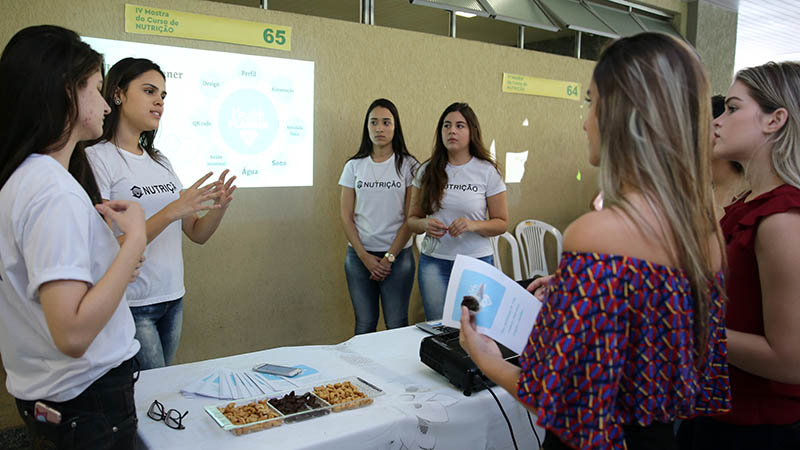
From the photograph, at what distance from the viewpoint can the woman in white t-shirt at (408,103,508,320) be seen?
2850 millimetres

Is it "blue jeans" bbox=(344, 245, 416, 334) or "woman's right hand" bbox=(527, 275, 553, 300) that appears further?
"blue jeans" bbox=(344, 245, 416, 334)

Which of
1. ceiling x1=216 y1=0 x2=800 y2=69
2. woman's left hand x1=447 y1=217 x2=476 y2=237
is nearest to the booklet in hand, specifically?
woman's left hand x1=447 y1=217 x2=476 y2=237

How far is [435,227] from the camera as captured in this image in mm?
2744

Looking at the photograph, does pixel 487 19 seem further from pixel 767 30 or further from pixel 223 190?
pixel 767 30

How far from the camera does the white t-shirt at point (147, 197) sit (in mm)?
1816

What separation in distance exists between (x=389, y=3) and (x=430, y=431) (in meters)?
3.64

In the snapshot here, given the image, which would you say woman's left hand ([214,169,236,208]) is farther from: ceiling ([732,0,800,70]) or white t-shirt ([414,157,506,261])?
ceiling ([732,0,800,70])

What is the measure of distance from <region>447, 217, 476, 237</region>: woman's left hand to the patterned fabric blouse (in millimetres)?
1844

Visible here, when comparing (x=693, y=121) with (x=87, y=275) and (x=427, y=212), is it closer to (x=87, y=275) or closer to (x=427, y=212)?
(x=87, y=275)

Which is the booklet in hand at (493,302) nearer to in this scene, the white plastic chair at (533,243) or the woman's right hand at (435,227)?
the woman's right hand at (435,227)

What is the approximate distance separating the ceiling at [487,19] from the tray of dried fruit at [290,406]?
99.6 inches

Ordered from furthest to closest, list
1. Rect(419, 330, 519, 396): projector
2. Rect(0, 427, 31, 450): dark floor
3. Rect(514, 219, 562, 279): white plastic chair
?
1. Rect(514, 219, 562, 279): white plastic chair
2. Rect(0, 427, 31, 450): dark floor
3. Rect(419, 330, 519, 396): projector

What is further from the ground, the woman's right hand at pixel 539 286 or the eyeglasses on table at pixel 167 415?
the woman's right hand at pixel 539 286

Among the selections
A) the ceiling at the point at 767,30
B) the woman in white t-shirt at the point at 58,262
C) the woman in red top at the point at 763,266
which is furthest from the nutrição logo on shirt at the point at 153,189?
the ceiling at the point at 767,30
